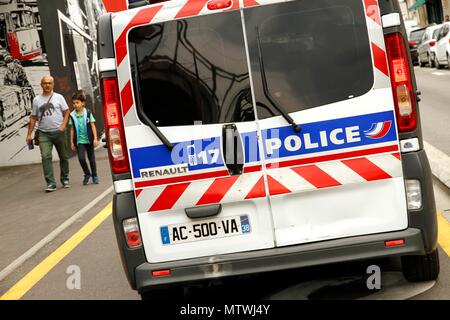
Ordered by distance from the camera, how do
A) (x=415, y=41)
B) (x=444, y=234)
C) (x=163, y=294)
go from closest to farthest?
(x=163, y=294), (x=444, y=234), (x=415, y=41)

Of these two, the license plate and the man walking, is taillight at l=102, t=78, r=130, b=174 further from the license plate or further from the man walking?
the man walking

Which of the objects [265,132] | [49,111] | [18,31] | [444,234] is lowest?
[444,234]

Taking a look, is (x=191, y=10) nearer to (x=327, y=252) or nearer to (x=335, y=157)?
(x=335, y=157)

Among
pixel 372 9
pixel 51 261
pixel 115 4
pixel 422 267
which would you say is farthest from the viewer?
pixel 115 4

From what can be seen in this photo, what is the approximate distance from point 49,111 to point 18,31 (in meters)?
5.78

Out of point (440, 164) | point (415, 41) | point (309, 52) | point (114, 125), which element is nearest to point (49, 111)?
point (440, 164)

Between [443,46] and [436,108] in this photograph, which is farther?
[443,46]

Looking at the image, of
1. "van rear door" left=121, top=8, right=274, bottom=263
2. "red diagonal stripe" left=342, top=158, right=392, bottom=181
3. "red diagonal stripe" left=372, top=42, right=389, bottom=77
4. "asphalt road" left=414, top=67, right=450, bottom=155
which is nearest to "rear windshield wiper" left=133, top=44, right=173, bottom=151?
"van rear door" left=121, top=8, right=274, bottom=263

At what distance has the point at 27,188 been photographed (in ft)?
45.8

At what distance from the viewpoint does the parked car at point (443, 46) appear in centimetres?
2859

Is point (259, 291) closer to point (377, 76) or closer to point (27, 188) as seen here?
point (377, 76)

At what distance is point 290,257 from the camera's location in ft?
15.4

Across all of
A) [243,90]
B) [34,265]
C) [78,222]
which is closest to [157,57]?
[243,90]

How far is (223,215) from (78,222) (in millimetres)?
5046
